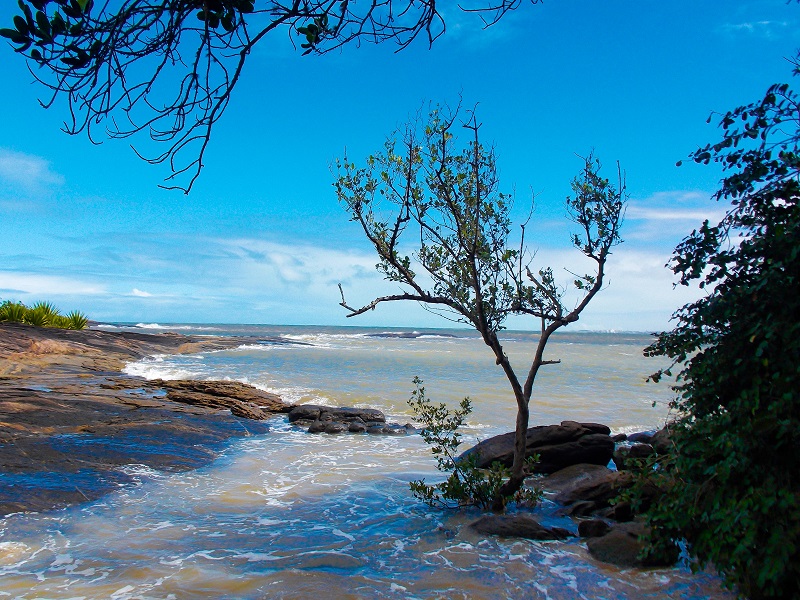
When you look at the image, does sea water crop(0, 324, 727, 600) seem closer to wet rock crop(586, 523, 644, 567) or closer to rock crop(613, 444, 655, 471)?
wet rock crop(586, 523, 644, 567)

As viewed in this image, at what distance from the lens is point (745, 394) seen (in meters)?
4.68

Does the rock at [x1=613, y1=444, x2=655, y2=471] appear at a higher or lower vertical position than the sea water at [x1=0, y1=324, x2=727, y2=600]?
higher

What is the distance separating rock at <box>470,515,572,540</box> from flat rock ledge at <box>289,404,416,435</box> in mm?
7199

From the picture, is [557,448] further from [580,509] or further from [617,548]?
[617,548]

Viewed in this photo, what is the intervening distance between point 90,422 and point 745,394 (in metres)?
12.4

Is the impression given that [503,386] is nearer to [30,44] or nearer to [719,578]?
[719,578]

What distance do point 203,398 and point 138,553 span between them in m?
10.9

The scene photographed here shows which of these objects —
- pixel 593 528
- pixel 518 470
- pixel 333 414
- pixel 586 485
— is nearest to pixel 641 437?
pixel 586 485

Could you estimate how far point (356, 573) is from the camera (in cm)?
591

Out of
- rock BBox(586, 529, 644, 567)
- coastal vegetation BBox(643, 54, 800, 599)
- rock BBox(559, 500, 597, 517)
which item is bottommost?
rock BBox(559, 500, 597, 517)

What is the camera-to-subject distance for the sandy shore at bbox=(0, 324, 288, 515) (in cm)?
863

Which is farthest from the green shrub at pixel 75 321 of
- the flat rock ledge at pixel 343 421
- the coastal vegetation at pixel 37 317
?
the flat rock ledge at pixel 343 421

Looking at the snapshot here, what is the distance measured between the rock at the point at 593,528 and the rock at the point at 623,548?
1.22 feet

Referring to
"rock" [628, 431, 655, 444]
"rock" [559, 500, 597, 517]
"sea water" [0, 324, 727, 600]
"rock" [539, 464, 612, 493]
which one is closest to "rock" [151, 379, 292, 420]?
"sea water" [0, 324, 727, 600]
